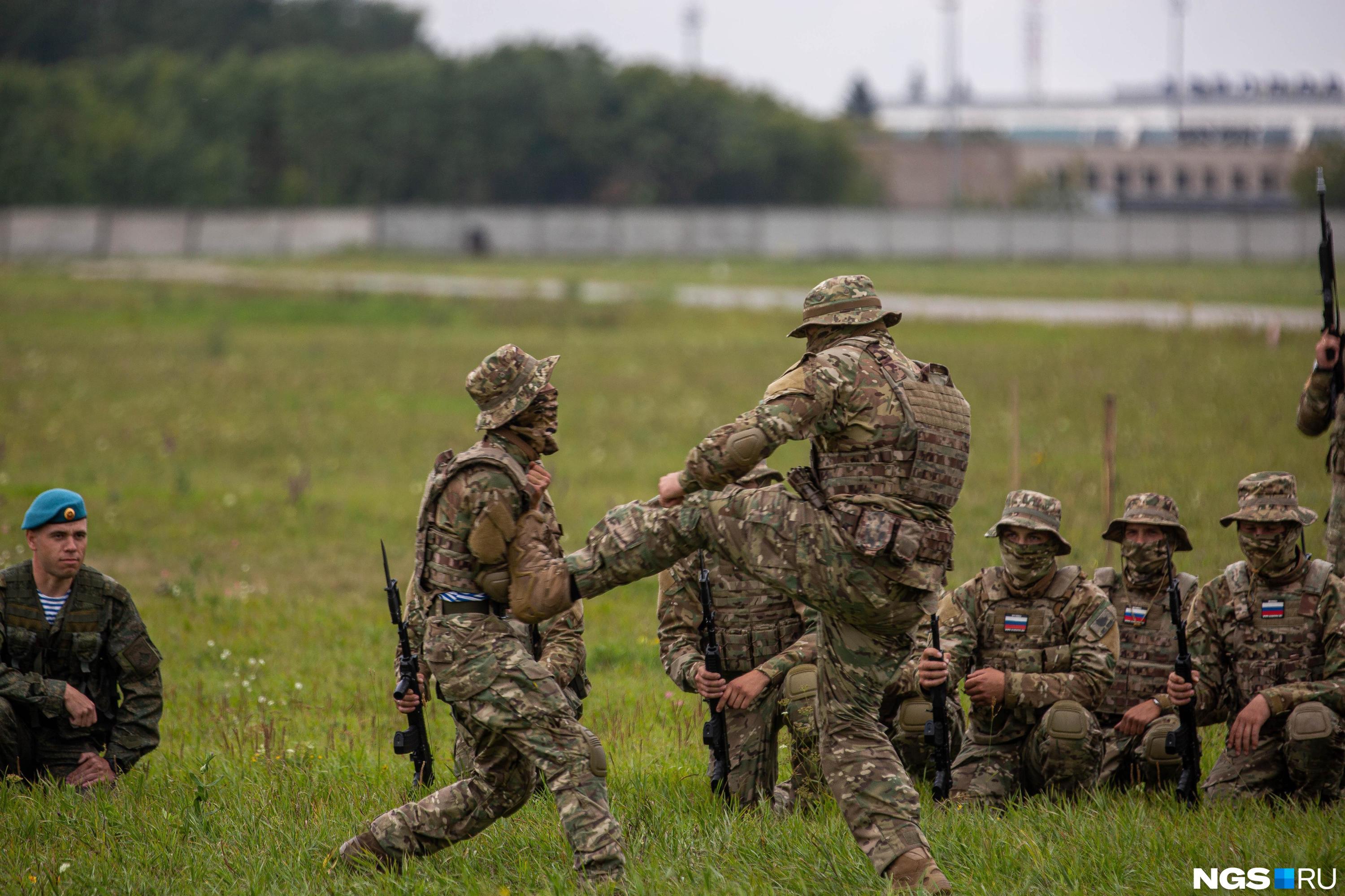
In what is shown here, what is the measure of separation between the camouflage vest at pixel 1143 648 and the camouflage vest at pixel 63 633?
5463mm

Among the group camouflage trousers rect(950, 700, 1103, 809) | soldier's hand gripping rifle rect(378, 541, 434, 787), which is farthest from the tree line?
soldier's hand gripping rifle rect(378, 541, 434, 787)

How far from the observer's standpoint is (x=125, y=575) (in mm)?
13102

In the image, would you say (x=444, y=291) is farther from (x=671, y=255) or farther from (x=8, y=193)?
(x=8, y=193)

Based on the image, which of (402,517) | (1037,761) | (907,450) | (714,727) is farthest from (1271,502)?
(402,517)

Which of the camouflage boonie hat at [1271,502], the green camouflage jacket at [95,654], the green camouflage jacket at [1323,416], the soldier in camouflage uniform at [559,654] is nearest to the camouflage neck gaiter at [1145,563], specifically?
the camouflage boonie hat at [1271,502]

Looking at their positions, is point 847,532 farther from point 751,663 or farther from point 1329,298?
point 1329,298

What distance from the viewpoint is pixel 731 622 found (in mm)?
7203

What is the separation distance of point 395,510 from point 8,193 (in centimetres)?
6623

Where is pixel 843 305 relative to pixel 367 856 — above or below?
above

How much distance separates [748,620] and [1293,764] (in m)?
2.76

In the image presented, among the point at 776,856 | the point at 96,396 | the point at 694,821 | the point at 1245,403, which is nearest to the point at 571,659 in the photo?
the point at 694,821

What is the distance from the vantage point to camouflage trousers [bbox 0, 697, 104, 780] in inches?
270

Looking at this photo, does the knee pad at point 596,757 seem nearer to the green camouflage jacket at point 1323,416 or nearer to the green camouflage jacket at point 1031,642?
the green camouflage jacket at point 1031,642

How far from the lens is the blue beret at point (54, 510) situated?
6918 mm
